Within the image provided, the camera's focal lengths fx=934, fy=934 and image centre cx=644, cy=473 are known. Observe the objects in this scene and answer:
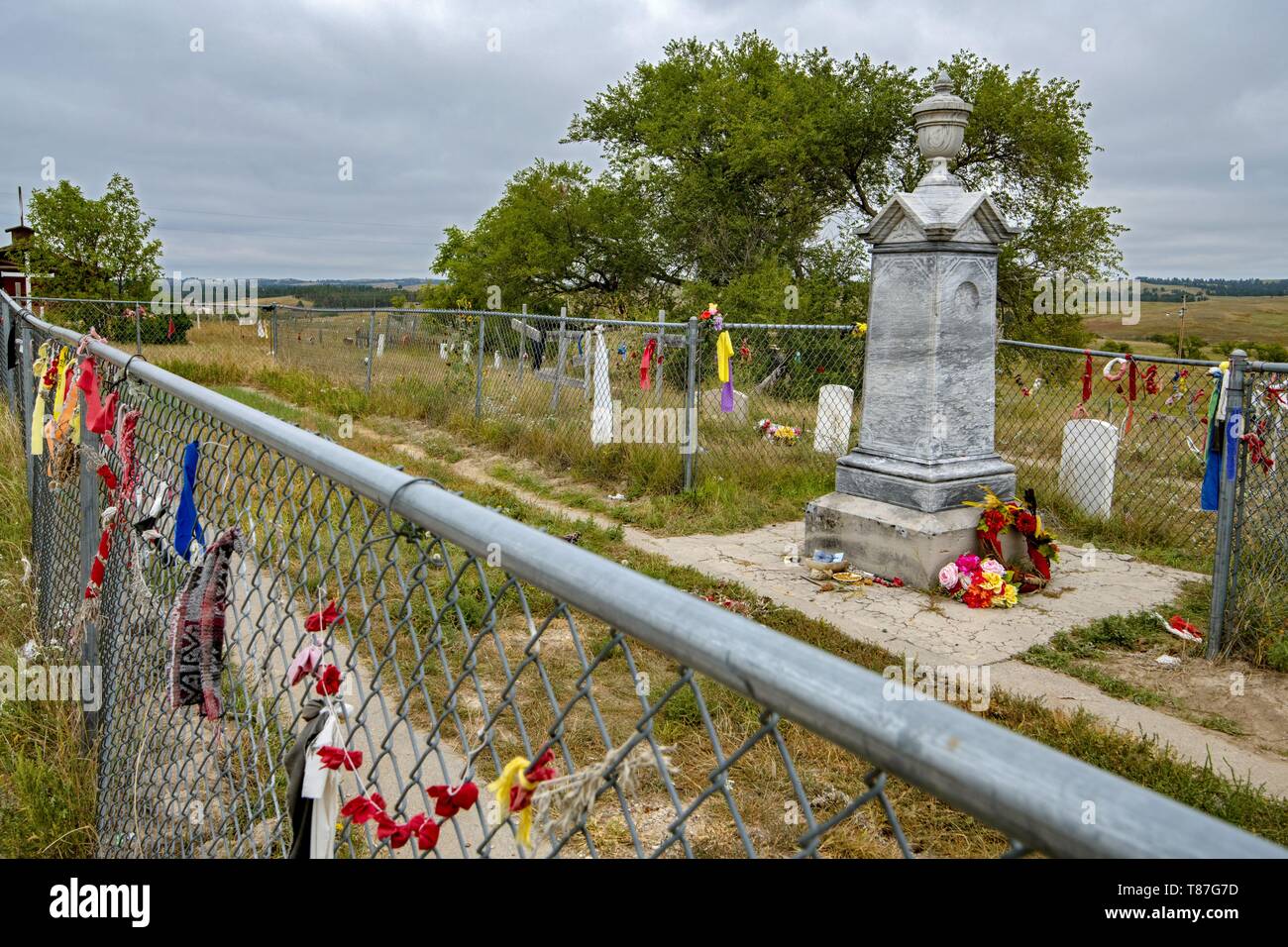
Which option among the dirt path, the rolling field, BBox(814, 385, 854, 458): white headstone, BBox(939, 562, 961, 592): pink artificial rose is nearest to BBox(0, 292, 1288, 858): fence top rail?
the dirt path

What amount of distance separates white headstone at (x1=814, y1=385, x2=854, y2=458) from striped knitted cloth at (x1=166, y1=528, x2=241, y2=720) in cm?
926

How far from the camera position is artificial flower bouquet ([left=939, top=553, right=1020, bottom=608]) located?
623 centimetres

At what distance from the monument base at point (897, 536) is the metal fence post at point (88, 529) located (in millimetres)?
4943

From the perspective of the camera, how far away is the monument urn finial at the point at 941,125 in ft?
22.5

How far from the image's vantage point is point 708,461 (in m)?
9.85

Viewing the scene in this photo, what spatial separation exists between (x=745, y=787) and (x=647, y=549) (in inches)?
150

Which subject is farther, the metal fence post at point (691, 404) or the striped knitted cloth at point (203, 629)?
the metal fence post at point (691, 404)

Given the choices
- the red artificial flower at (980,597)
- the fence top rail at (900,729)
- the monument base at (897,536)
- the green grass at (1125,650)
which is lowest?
the green grass at (1125,650)

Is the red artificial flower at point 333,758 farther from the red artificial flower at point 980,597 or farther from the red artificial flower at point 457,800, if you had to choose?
the red artificial flower at point 980,597

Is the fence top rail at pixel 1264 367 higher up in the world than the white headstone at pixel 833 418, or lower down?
higher up

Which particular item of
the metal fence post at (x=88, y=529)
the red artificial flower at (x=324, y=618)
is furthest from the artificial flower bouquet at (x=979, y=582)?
the red artificial flower at (x=324, y=618)
